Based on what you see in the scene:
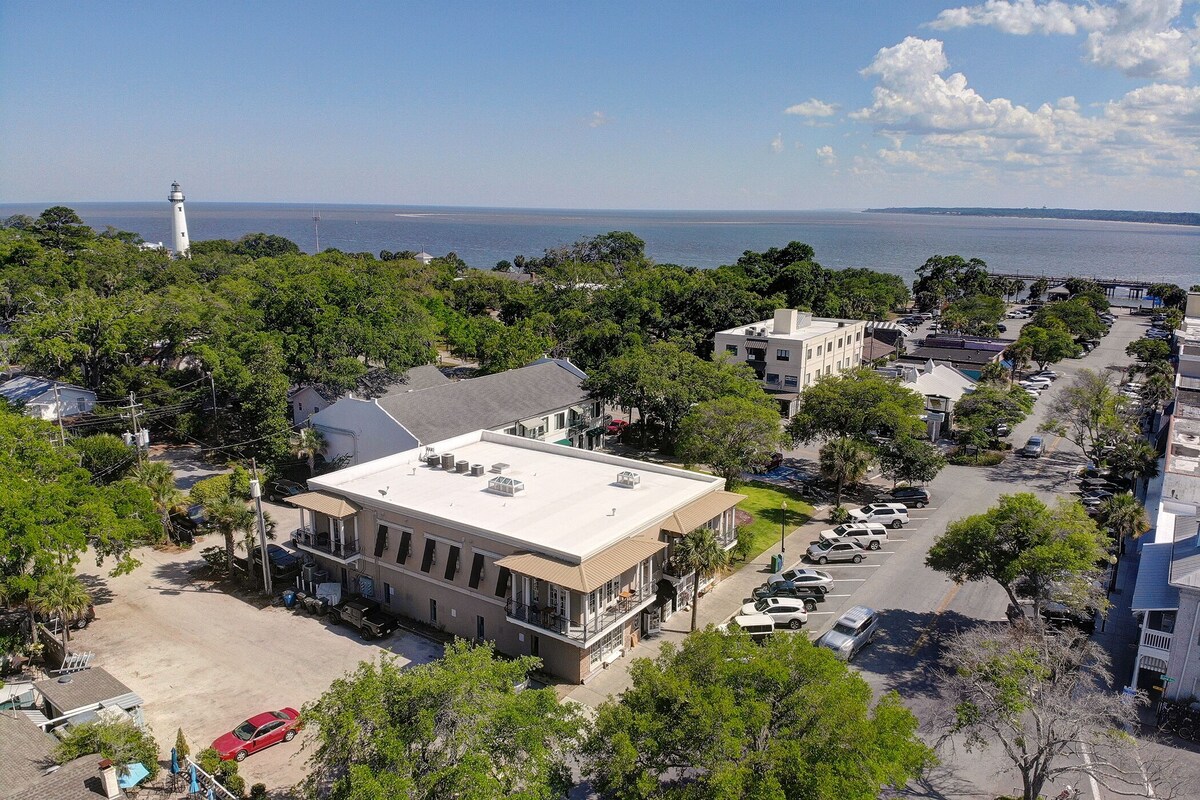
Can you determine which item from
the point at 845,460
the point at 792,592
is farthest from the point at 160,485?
the point at 845,460

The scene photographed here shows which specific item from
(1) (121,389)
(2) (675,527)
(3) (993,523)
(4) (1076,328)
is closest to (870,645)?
(3) (993,523)

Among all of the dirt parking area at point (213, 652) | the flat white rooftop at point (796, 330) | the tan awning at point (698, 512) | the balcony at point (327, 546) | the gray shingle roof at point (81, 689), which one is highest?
the flat white rooftop at point (796, 330)

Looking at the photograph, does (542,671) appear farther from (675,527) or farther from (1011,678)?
(1011,678)

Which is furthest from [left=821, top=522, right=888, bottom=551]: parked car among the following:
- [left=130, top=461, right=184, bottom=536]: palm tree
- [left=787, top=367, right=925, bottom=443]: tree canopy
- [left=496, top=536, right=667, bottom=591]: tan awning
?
[left=130, top=461, right=184, bottom=536]: palm tree

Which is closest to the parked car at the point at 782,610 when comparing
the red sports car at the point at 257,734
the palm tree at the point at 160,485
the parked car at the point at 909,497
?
the parked car at the point at 909,497

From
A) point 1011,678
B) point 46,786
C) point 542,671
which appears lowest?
point 542,671

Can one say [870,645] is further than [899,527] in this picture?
No

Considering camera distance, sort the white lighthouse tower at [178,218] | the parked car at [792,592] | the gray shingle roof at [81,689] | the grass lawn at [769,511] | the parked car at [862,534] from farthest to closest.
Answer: the white lighthouse tower at [178,218] → the grass lawn at [769,511] → the parked car at [862,534] → the parked car at [792,592] → the gray shingle roof at [81,689]

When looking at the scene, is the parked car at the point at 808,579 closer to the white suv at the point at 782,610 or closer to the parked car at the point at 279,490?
the white suv at the point at 782,610
